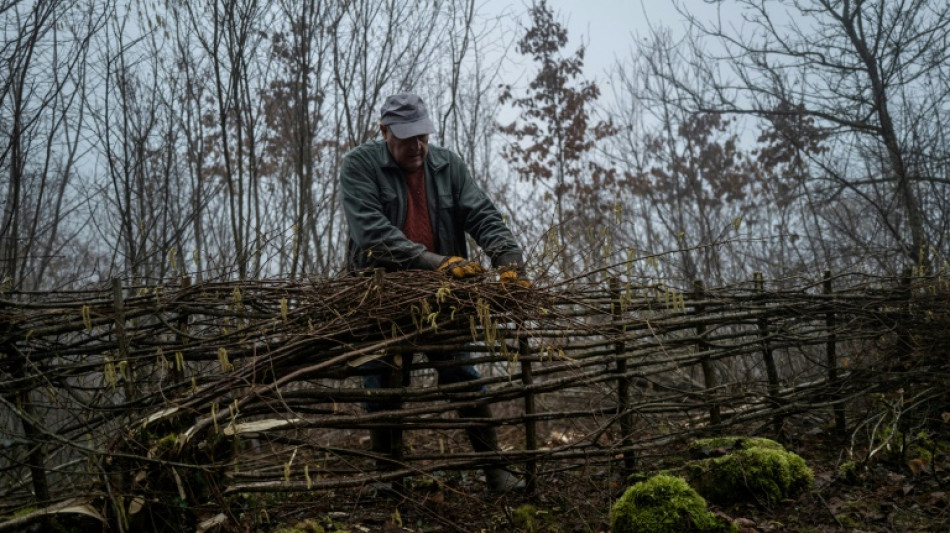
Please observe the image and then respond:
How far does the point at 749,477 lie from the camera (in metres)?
3.64

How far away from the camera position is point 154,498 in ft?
8.82

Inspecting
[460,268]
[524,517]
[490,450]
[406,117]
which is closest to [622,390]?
[490,450]

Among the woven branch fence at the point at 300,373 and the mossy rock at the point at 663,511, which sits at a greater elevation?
the woven branch fence at the point at 300,373

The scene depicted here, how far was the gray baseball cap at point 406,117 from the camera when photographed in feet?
12.3

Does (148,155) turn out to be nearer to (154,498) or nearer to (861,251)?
(154,498)

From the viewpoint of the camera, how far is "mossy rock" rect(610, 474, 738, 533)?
3.14 meters

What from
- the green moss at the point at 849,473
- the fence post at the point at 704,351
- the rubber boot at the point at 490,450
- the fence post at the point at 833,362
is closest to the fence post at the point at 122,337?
the rubber boot at the point at 490,450

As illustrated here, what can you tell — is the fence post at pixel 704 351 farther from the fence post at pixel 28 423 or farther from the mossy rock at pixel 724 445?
the fence post at pixel 28 423

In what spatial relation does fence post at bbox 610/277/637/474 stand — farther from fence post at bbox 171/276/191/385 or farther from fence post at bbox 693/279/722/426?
fence post at bbox 171/276/191/385

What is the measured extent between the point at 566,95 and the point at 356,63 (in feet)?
17.4

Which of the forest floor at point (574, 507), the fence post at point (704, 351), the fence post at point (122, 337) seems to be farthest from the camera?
the fence post at point (704, 351)

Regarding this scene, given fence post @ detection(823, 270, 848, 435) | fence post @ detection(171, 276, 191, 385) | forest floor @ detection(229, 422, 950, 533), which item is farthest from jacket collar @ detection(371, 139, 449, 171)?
fence post @ detection(823, 270, 848, 435)

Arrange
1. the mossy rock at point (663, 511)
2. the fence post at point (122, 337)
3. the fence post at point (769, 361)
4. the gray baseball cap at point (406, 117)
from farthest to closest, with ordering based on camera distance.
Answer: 1. the fence post at point (769, 361)
2. the gray baseball cap at point (406, 117)
3. the fence post at point (122, 337)
4. the mossy rock at point (663, 511)

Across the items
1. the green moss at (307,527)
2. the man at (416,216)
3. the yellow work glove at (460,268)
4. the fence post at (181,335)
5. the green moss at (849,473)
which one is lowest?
the green moss at (849,473)
